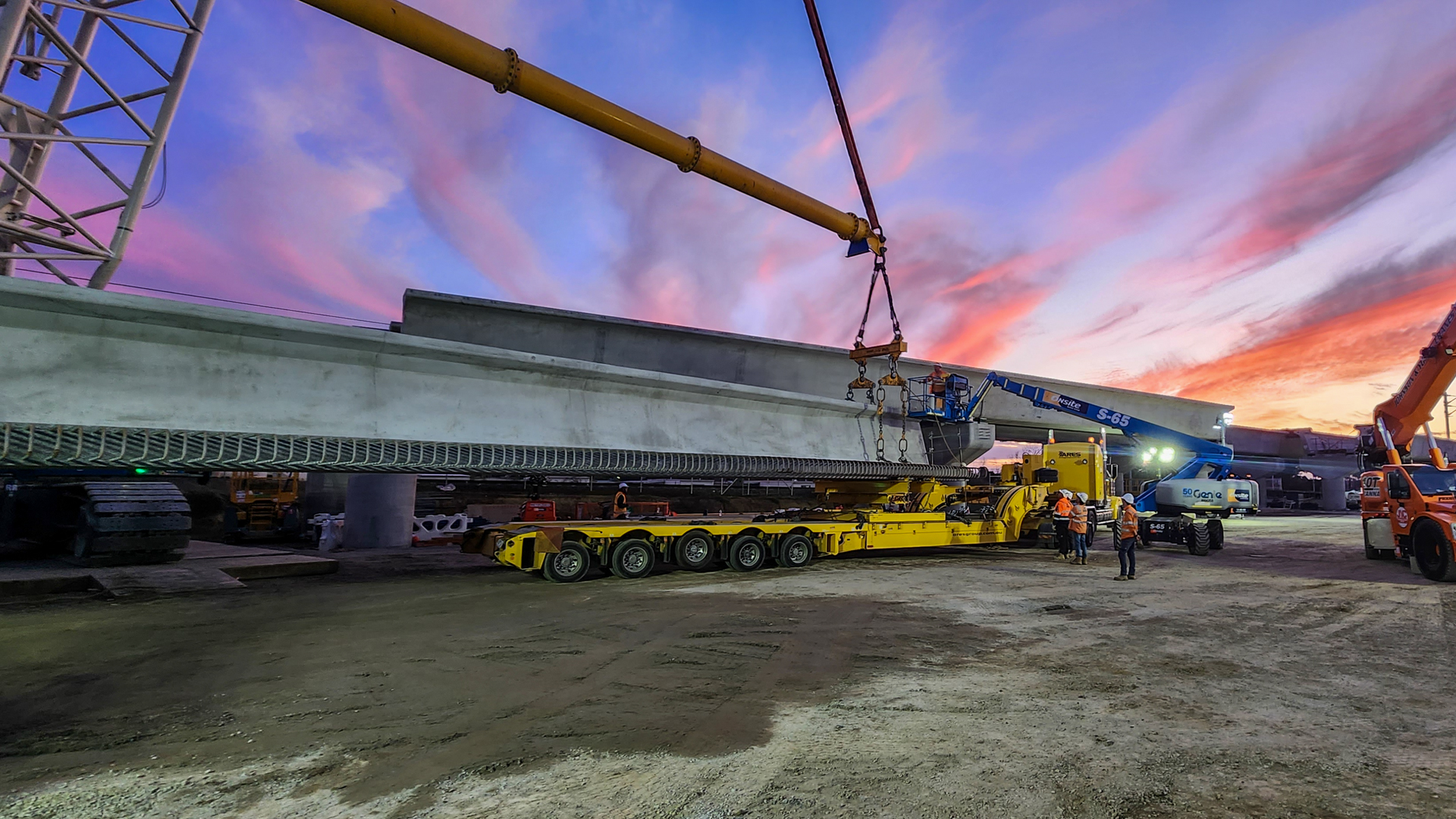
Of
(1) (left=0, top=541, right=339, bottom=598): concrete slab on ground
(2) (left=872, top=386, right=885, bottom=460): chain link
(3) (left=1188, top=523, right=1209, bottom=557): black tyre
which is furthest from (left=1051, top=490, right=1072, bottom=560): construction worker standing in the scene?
(1) (left=0, top=541, right=339, bottom=598): concrete slab on ground

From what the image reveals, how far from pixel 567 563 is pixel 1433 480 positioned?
16281mm

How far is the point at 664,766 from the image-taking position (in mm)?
3736

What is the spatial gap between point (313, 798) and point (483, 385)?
7987 mm

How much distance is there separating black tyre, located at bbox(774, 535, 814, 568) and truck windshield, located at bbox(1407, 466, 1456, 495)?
11654 millimetres

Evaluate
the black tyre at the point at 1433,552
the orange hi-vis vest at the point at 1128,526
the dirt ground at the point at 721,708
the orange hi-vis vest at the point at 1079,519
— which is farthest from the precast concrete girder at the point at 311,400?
the black tyre at the point at 1433,552

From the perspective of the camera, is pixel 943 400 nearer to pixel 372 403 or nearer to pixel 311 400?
pixel 372 403

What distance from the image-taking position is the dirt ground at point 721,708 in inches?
134

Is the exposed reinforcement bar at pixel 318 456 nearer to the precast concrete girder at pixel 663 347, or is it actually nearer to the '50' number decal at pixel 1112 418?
the precast concrete girder at pixel 663 347

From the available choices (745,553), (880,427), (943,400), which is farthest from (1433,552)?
(745,553)

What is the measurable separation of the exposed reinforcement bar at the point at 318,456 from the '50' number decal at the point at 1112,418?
10.9m

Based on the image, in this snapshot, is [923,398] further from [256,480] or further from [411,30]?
[256,480]

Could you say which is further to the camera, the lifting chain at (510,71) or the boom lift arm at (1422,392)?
the boom lift arm at (1422,392)

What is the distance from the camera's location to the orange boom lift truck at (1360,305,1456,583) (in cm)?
1173

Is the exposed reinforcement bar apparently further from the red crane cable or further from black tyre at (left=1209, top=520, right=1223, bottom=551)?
black tyre at (left=1209, top=520, right=1223, bottom=551)
